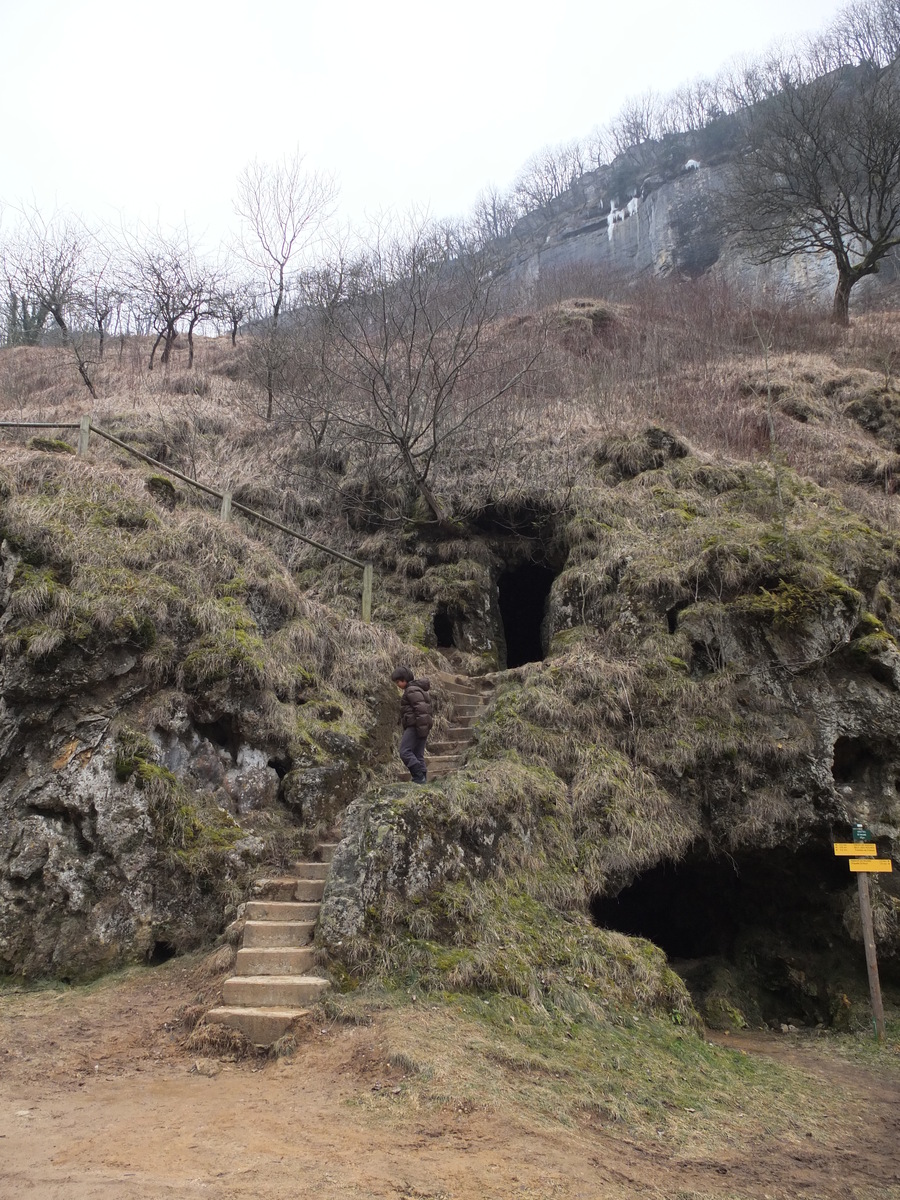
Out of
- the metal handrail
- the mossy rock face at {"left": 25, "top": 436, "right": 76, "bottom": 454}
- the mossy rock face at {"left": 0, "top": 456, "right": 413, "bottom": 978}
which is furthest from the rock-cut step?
the mossy rock face at {"left": 25, "top": 436, "right": 76, "bottom": 454}

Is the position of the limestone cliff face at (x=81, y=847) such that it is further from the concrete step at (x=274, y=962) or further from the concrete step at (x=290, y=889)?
the concrete step at (x=274, y=962)

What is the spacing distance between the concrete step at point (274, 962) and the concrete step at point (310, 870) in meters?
1.30

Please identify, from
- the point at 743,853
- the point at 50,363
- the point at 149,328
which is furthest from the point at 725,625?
the point at 149,328

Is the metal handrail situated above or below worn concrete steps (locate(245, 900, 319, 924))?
above

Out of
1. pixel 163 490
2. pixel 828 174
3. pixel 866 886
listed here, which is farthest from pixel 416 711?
pixel 828 174

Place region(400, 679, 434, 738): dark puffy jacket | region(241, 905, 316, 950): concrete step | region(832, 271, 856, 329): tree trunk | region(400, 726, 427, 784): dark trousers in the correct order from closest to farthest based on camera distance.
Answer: region(241, 905, 316, 950): concrete step → region(400, 726, 427, 784): dark trousers → region(400, 679, 434, 738): dark puffy jacket → region(832, 271, 856, 329): tree trunk

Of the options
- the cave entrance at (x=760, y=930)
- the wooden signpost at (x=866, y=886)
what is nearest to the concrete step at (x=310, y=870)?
the cave entrance at (x=760, y=930)

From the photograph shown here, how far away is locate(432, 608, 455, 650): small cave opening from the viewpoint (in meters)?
13.7

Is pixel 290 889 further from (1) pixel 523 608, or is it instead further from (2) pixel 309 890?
(1) pixel 523 608

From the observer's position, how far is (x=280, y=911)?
7.09 meters

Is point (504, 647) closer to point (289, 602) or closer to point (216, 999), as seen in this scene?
point (289, 602)

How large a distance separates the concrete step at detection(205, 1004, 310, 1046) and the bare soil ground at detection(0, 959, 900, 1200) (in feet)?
0.74

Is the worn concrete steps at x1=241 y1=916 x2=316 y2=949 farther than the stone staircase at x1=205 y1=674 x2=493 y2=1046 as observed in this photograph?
Yes

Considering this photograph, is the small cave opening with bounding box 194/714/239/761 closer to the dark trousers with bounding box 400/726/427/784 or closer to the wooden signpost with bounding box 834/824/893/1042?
the dark trousers with bounding box 400/726/427/784
